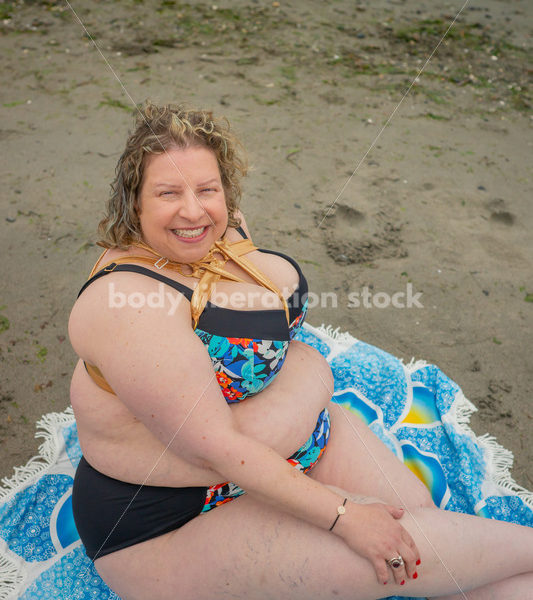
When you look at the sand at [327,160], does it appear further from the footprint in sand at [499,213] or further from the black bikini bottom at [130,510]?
the black bikini bottom at [130,510]

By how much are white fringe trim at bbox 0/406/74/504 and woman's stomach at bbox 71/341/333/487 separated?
86 centimetres

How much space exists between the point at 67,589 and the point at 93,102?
465 cm

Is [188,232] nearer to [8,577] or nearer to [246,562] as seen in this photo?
[246,562]

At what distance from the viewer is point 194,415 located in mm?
1595

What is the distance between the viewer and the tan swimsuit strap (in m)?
1.77

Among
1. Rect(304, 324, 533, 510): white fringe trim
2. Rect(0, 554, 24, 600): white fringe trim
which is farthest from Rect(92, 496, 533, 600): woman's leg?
Rect(304, 324, 533, 510): white fringe trim

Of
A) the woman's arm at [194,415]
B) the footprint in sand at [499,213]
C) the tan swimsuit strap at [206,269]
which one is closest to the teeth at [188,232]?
the tan swimsuit strap at [206,269]

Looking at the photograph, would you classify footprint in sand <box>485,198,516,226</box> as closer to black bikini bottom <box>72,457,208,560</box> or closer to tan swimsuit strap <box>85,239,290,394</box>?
tan swimsuit strap <box>85,239,290,394</box>

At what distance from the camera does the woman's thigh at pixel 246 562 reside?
1680 mm

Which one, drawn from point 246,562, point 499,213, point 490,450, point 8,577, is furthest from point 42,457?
point 499,213

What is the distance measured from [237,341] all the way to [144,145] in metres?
0.71

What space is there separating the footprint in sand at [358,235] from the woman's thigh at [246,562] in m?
2.53

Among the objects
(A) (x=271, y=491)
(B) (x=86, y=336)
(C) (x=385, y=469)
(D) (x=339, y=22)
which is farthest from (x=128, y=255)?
(D) (x=339, y=22)

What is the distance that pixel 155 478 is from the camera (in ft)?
5.78
